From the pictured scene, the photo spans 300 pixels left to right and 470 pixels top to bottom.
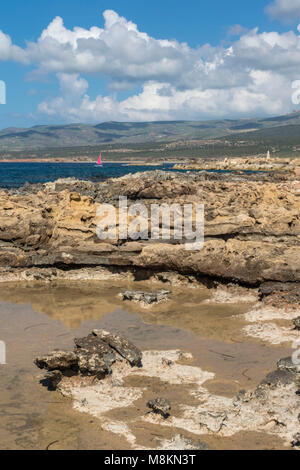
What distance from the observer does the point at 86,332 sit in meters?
10.8

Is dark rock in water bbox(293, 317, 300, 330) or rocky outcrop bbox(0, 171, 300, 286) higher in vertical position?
rocky outcrop bbox(0, 171, 300, 286)

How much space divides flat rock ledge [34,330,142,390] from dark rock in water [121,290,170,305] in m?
3.59

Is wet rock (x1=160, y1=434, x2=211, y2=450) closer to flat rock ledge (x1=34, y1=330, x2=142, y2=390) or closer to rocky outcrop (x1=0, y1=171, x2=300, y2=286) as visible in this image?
flat rock ledge (x1=34, y1=330, x2=142, y2=390)

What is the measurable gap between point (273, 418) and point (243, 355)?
2530mm

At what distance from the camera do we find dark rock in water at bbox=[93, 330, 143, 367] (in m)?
8.77

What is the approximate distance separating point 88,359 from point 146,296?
4.66 meters

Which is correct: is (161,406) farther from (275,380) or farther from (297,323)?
Result: (297,323)

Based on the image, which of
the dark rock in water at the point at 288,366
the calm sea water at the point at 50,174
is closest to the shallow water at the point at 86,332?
the dark rock in water at the point at 288,366

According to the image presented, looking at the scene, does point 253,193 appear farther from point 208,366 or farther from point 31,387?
point 31,387

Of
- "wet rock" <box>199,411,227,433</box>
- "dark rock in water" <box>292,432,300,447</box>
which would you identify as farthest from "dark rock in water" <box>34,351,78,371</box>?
"dark rock in water" <box>292,432,300,447</box>

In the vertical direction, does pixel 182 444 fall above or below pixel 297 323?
below

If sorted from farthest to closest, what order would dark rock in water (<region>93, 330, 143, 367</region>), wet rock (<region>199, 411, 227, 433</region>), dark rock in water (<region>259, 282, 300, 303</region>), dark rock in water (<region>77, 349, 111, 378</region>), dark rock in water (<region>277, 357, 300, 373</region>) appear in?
dark rock in water (<region>259, 282, 300, 303</region>), dark rock in water (<region>93, 330, 143, 367</region>), dark rock in water (<region>77, 349, 111, 378</region>), dark rock in water (<region>277, 357, 300, 373</region>), wet rock (<region>199, 411, 227, 433</region>)

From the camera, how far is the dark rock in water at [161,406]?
689 centimetres

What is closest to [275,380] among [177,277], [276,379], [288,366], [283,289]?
[276,379]
